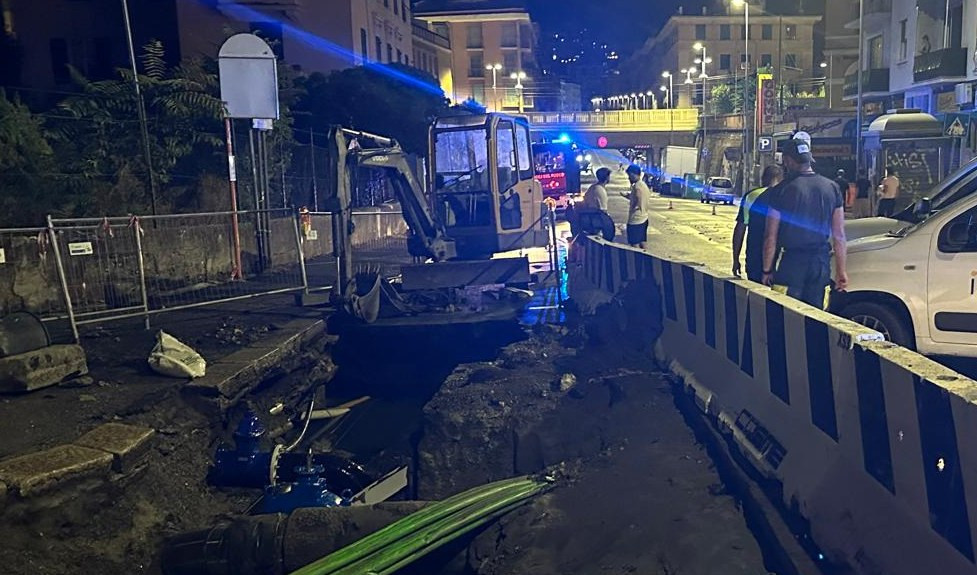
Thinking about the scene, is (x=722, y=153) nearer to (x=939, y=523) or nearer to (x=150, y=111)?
(x=150, y=111)

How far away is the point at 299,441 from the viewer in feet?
24.6

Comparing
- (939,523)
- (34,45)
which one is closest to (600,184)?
(939,523)

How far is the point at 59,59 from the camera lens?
30984 millimetres

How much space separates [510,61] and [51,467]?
8146 centimetres

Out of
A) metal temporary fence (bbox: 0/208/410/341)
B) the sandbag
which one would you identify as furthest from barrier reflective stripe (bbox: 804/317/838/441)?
metal temporary fence (bbox: 0/208/410/341)

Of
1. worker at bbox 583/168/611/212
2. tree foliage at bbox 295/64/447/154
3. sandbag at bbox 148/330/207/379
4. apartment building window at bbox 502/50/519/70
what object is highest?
apartment building window at bbox 502/50/519/70

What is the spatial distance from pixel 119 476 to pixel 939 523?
4907mm

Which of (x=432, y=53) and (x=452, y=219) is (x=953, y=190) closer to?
(x=452, y=219)

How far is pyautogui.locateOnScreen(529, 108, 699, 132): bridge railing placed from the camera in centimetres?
6544

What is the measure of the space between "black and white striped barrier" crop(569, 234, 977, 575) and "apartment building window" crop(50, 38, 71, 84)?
31901 mm

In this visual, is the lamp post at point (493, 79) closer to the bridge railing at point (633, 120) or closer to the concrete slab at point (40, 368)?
the bridge railing at point (633, 120)

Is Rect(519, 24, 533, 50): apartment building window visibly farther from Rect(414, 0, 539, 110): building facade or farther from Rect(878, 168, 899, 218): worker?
Rect(878, 168, 899, 218): worker

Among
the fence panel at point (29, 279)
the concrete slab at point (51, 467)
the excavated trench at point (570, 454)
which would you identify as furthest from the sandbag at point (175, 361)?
the fence panel at point (29, 279)

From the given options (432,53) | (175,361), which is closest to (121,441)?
(175,361)
